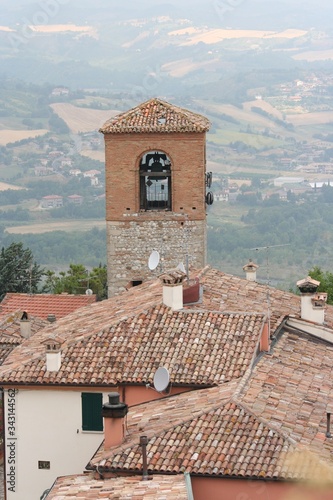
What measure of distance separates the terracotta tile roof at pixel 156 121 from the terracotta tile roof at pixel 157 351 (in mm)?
11206

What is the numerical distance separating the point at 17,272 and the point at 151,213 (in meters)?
22.1

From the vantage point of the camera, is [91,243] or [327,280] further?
[91,243]

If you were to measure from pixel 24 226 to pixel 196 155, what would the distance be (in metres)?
81.4

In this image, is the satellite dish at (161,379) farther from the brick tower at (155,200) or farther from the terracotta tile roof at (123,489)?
the brick tower at (155,200)

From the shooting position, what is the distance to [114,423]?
55.8 feet

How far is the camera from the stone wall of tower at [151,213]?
3200 cm

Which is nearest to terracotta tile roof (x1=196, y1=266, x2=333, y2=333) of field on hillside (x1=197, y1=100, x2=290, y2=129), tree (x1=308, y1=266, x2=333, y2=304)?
tree (x1=308, y1=266, x2=333, y2=304)

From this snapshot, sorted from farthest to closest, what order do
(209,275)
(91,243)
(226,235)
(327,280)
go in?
(91,243), (226,235), (327,280), (209,275)

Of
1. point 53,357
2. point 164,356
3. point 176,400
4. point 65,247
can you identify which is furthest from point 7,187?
point 176,400

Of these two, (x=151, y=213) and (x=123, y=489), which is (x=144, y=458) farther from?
(x=151, y=213)

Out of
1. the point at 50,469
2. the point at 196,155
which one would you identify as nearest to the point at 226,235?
the point at 196,155

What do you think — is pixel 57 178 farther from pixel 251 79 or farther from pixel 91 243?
pixel 251 79

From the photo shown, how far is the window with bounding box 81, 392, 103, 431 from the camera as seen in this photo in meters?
19.8

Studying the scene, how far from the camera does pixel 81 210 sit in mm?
110125
